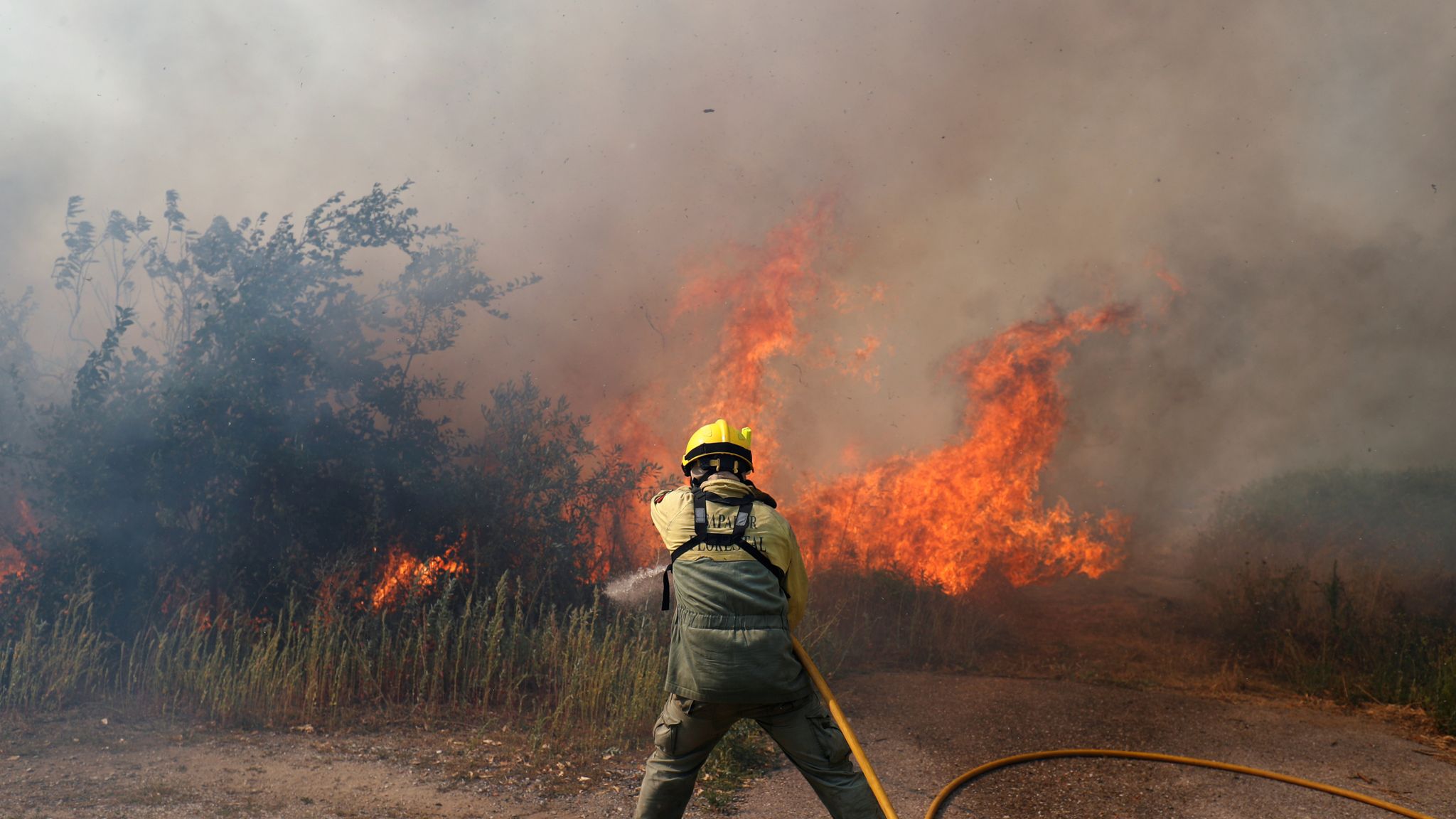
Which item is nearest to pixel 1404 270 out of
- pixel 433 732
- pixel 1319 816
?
pixel 1319 816

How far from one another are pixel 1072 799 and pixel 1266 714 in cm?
295

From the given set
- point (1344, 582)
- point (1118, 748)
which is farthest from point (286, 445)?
point (1344, 582)

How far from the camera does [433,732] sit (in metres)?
5.99

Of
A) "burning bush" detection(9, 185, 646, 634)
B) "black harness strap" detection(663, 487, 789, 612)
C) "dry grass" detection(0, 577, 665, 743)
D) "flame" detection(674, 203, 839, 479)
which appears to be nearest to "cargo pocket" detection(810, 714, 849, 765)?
"black harness strap" detection(663, 487, 789, 612)

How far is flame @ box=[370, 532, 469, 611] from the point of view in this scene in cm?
763

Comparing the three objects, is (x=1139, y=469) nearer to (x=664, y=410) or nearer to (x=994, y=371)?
(x=994, y=371)

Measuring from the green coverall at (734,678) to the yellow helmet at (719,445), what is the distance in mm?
167

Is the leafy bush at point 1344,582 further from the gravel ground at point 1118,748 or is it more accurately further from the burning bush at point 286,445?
the burning bush at point 286,445

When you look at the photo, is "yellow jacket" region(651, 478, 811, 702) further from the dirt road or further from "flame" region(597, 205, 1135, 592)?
"flame" region(597, 205, 1135, 592)

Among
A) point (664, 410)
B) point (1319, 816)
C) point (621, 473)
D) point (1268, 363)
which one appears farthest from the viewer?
point (1268, 363)

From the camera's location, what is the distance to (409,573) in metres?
7.76

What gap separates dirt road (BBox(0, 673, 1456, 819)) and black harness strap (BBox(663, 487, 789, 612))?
2130 millimetres

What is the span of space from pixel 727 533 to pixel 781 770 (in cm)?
285

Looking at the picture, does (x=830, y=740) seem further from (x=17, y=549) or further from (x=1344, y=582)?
(x=1344, y=582)
